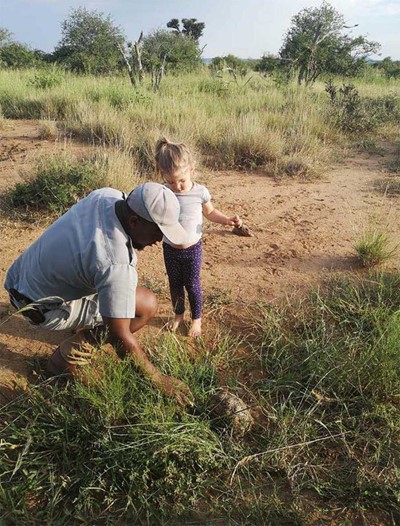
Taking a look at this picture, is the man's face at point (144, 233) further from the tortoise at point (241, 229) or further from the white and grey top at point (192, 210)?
the tortoise at point (241, 229)

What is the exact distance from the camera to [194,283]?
2529 millimetres

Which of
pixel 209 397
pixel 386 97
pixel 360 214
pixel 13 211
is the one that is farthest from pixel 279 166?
pixel 386 97

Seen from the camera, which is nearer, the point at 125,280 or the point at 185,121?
the point at 125,280

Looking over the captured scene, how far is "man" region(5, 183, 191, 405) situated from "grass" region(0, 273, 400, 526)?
176 mm

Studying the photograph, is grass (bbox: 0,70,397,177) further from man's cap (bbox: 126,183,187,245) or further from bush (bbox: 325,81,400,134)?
man's cap (bbox: 126,183,187,245)

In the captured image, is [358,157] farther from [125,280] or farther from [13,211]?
[125,280]

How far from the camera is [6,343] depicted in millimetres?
2539

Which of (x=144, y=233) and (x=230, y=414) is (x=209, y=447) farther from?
(x=144, y=233)

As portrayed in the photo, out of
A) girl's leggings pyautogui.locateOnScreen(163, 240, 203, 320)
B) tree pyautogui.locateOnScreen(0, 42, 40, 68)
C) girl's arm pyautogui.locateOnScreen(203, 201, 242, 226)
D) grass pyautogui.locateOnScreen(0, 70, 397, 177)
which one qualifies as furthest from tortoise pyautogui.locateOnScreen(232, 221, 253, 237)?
tree pyautogui.locateOnScreen(0, 42, 40, 68)

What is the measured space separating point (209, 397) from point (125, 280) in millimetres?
759

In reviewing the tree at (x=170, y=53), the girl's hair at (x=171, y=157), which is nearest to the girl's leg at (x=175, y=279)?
the girl's hair at (x=171, y=157)

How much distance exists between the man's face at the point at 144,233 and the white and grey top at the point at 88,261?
36 millimetres

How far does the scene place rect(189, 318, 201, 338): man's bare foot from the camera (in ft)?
8.54

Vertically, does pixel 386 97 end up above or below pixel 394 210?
above
